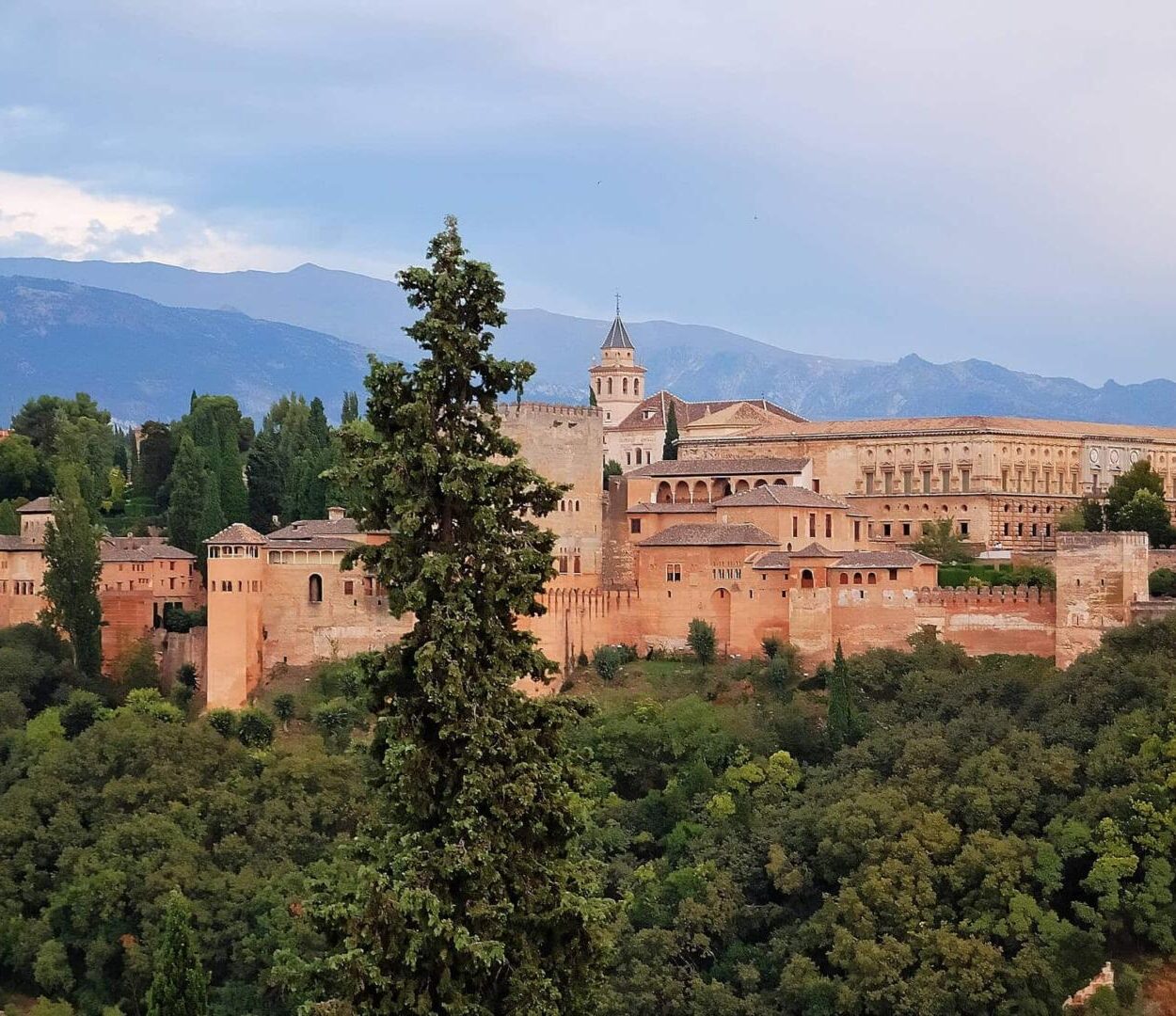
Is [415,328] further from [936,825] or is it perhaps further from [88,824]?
[88,824]

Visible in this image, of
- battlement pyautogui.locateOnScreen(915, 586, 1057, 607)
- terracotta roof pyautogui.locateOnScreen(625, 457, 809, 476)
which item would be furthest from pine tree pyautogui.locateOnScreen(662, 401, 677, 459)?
battlement pyautogui.locateOnScreen(915, 586, 1057, 607)

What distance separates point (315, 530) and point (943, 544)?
16.4 meters

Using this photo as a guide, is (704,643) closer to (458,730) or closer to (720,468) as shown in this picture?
(720,468)

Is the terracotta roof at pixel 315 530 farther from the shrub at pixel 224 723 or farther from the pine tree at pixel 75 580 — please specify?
the shrub at pixel 224 723

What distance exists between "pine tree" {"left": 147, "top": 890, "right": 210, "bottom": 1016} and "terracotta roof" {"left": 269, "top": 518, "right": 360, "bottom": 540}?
1443 cm

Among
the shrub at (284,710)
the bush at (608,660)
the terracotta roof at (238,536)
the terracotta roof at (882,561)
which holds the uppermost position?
the terracotta roof at (238,536)

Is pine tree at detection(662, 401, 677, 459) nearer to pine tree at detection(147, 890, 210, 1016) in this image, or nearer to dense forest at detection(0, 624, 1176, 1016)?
dense forest at detection(0, 624, 1176, 1016)

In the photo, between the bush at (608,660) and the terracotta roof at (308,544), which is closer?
the bush at (608,660)

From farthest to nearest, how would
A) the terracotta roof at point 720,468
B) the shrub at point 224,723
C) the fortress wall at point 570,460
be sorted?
1. the terracotta roof at point 720,468
2. the fortress wall at point 570,460
3. the shrub at point 224,723

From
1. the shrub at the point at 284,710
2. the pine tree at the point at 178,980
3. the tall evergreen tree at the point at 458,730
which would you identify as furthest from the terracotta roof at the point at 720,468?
the tall evergreen tree at the point at 458,730

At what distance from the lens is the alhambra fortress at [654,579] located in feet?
147

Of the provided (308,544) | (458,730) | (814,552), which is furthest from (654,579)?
(458,730)

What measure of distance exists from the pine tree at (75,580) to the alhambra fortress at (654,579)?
133cm

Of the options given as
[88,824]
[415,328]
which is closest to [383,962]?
[415,328]
